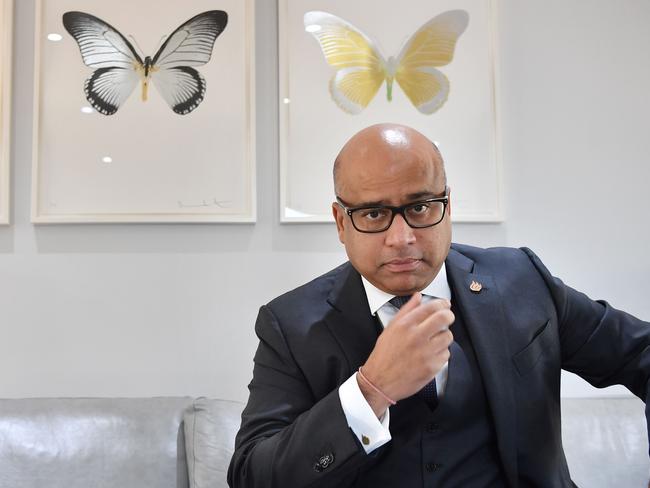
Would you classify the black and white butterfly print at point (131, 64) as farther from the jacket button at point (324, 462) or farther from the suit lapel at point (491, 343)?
the jacket button at point (324, 462)

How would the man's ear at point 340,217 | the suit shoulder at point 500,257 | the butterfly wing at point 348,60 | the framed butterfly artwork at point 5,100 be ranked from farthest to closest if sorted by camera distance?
the butterfly wing at point 348,60 < the framed butterfly artwork at point 5,100 < the suit shoulder at point 500,257 < the man's ear at point 340,217

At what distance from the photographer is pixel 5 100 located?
203 centimetres

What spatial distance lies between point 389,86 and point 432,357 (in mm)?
1388

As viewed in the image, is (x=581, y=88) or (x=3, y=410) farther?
(x=581, y=88)

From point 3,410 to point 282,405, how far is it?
109 cm

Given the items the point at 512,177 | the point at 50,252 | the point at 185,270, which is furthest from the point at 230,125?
the point at 512,177

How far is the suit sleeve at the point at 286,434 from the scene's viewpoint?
99 centimetres

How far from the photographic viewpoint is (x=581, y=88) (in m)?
2.20

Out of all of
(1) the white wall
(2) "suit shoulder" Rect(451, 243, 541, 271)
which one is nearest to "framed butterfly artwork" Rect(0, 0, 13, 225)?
(1) the white wall

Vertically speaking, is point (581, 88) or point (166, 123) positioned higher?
point (581, 88)

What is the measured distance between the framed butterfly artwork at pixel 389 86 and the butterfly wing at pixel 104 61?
548mm

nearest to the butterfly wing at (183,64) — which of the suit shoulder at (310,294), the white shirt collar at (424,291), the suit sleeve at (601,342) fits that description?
the suit shoulder at (310,294)

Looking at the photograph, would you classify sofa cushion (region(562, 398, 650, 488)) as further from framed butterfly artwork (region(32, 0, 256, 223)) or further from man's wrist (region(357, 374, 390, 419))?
framed butterfly artwork (region(32, 0, 256, 223))

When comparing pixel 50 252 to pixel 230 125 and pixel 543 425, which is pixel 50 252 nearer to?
pixel 230 125
